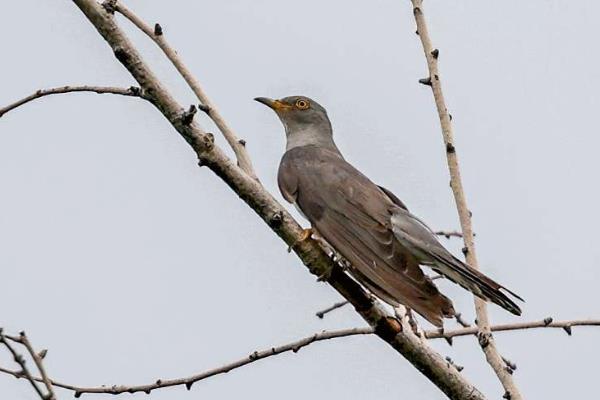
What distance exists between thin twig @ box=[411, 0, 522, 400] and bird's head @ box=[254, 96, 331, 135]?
12.0 ft

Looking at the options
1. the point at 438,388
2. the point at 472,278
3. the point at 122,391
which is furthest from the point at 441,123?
the point at 122,391

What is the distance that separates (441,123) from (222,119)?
0.97 metres

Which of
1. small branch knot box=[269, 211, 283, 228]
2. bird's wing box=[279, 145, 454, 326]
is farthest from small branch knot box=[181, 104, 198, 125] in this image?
bird's wing box=[279, 145, 454, 326]

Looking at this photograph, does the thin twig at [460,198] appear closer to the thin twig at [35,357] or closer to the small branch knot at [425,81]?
the small branch knot at [425,81]

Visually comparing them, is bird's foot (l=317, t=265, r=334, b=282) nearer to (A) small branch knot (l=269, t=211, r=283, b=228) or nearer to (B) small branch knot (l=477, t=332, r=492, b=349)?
(A) small branch knot (l=269, t=211, r=283, b=228)

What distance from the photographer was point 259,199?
398cm

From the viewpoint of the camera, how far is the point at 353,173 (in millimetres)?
6363

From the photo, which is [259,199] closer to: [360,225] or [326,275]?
[326,275]

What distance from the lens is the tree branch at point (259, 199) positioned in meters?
3.90

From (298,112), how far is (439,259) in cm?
318

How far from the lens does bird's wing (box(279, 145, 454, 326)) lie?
15.2 ft

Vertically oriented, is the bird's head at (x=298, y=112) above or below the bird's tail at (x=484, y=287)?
above

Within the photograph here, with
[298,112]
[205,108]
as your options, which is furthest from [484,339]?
[298,112]

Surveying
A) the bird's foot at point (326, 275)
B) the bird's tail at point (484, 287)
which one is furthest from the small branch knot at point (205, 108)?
the bird's tail at point (484, 287)
